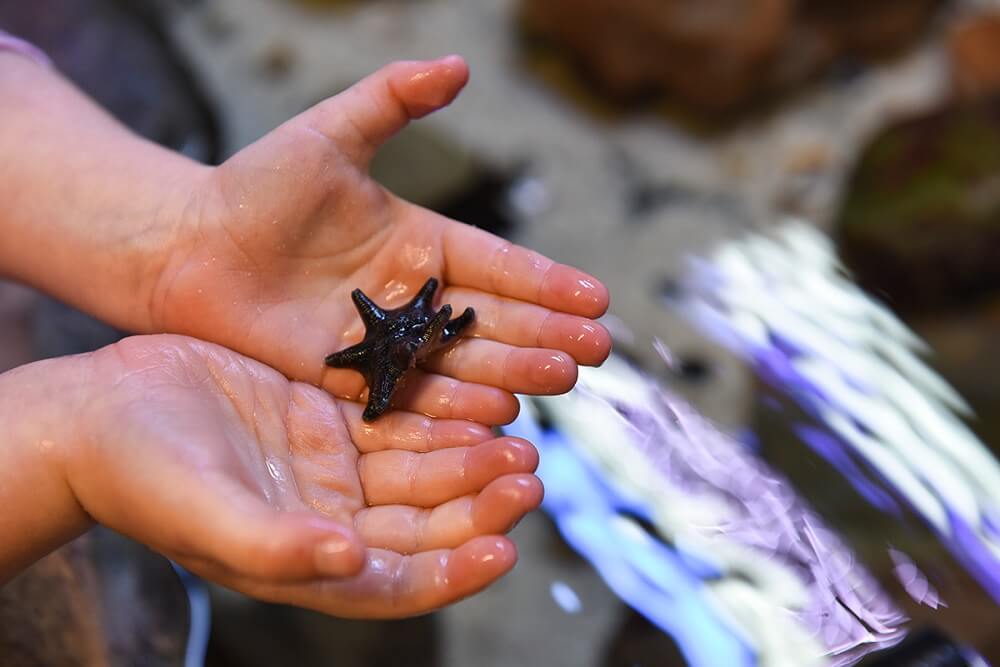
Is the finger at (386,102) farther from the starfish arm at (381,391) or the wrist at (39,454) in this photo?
the wrist at (39,454)

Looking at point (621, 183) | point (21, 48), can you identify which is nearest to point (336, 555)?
point (21, 48)

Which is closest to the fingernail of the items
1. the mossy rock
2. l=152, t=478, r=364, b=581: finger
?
l=152, t=478, r=364, b=581: finger

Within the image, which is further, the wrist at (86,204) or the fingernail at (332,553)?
the wrist at (86,204)

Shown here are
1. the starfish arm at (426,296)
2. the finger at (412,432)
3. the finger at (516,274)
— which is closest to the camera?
the finger at (412,432)

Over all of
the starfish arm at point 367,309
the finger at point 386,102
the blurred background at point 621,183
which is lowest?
the blurred background at point 621,183

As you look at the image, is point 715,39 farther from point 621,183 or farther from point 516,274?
point 516,274

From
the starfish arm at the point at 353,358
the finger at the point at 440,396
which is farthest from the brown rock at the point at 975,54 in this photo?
the starfish arm at the point at 353,358
